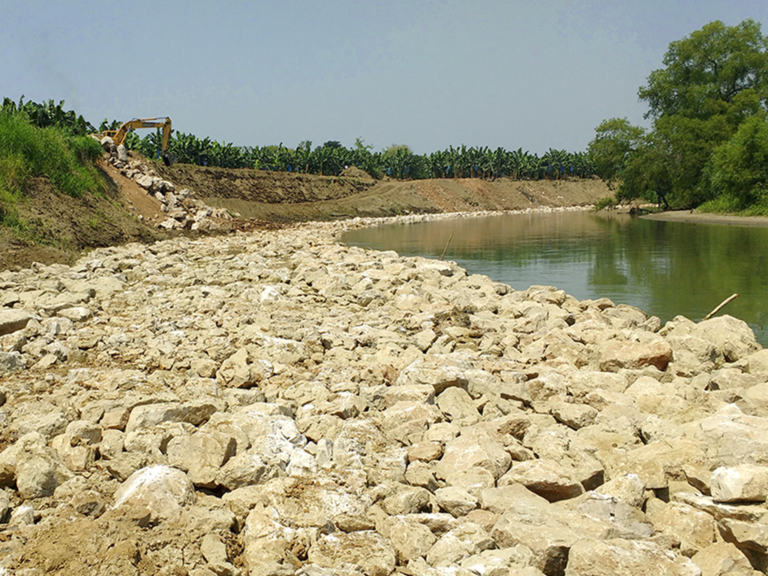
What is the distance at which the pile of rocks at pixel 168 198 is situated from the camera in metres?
24.3

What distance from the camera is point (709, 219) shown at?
→ 31.2m

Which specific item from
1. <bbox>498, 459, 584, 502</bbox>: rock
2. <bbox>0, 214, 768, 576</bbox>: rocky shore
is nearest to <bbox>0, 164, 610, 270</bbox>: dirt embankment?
<bbox>0, 214, 768, 576</bbox>: rocky shore

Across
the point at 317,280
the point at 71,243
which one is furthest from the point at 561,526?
the point at 71,243

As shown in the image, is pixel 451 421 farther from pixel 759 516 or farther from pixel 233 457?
pixel 759 516

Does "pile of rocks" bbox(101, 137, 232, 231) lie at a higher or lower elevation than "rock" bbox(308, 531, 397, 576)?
higher

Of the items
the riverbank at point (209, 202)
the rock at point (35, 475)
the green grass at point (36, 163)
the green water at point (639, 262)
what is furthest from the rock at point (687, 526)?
the green grass at point (36, 163)

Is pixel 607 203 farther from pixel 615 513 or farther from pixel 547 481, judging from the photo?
pixel 615 513

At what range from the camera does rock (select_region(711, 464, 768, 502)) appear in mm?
2955

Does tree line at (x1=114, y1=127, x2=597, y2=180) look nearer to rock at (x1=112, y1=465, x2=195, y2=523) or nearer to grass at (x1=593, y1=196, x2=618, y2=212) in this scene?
grass at (x1=593, y1=196, x2=618, y2=212)

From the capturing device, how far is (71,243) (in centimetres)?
1485

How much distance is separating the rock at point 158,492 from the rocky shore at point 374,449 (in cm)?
1

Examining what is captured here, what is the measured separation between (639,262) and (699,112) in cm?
2889

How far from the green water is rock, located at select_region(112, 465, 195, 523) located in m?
7.82

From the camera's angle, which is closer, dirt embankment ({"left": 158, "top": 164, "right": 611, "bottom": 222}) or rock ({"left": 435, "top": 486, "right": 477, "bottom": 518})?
rock ({"left": 435, "top": 486, "right": 477, "bottom": 518})
